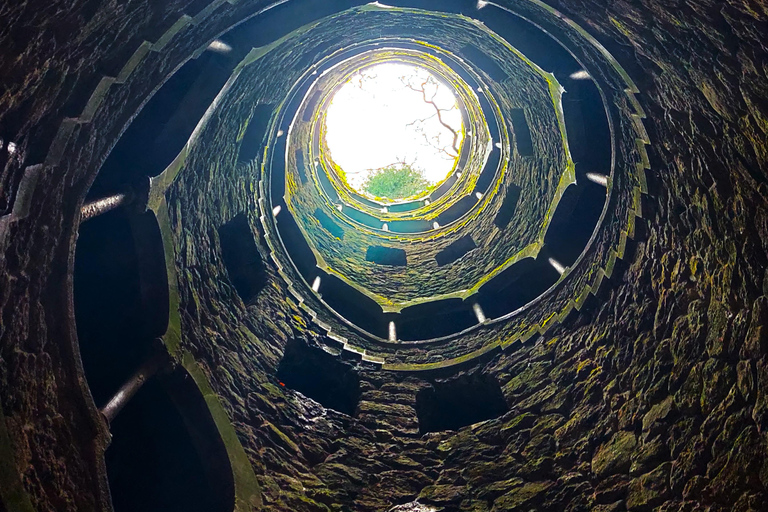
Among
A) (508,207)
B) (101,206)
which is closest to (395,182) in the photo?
(508,207)

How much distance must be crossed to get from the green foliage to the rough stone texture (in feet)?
26.4

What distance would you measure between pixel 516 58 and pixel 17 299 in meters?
7.29

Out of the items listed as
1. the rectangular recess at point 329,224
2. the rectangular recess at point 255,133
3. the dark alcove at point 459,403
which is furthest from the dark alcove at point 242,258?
the dark alcove at point 459,403

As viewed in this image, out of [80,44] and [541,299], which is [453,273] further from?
[80,44]

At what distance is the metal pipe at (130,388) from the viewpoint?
15.4 feet

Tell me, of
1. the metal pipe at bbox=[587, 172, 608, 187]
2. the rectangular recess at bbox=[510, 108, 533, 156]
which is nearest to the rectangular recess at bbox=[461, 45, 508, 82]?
the rectangular recess at bbox=[510, 108, 533, 156]

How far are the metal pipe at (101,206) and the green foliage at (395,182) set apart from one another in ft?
29.3

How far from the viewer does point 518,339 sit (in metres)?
7.38

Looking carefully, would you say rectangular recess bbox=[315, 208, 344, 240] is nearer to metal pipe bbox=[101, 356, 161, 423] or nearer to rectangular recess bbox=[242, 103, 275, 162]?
rectangular recess bbox=[242, 103, 275, 162]

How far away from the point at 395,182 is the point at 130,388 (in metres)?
10.6

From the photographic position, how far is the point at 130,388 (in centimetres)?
505

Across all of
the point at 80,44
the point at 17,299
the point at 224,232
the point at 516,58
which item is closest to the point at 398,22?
the point at 516,58

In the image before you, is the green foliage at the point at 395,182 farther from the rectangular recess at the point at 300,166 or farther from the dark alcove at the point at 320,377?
the dark alcove at the point at 320,377

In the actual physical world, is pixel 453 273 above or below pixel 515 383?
above
